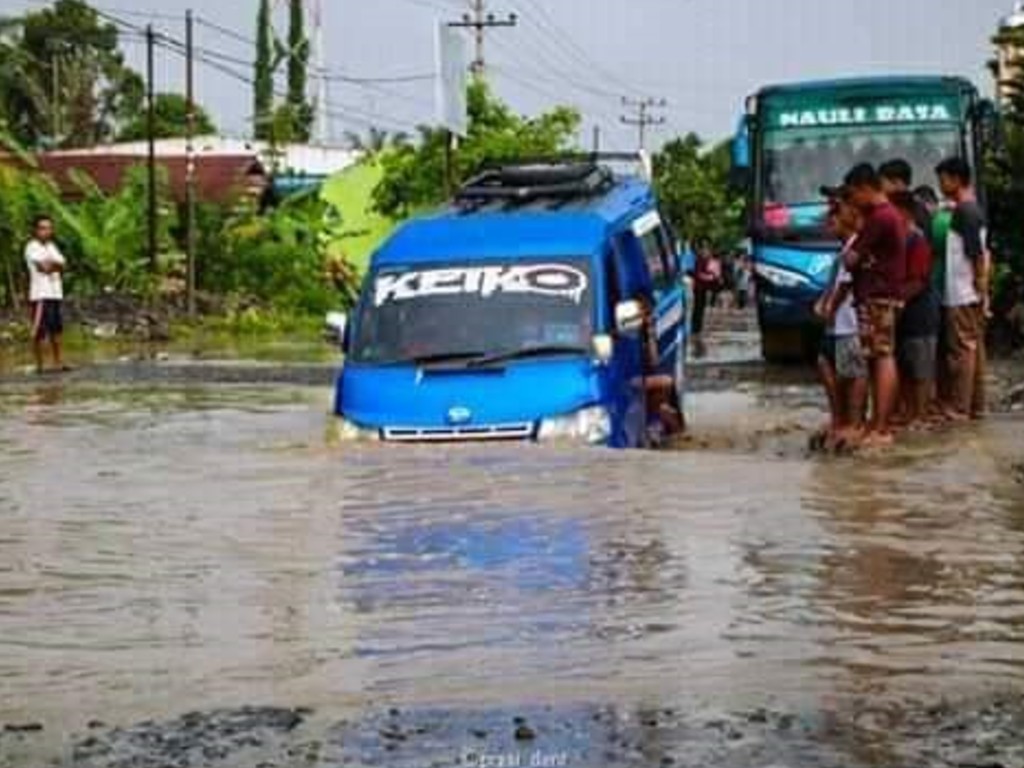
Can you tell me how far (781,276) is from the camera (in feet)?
77.9

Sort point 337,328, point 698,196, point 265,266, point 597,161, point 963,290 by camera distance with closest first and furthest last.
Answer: point 337,328 < point 963,290 < point 597,161 < point 265,266 < point 698,196

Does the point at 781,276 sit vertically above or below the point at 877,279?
below

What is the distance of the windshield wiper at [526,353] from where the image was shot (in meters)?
13.8

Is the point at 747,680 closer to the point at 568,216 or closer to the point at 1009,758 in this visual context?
the point at 1009,758

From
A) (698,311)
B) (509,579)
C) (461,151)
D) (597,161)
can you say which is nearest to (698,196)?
(461,151)

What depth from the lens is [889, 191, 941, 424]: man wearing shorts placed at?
14.0 m

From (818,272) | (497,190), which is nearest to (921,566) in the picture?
(497,190)

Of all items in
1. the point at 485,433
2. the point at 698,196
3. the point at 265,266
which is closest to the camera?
the point at 485,433

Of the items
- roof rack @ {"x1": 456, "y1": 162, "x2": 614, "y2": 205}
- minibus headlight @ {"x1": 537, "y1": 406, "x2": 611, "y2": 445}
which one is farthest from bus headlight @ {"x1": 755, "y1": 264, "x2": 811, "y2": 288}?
minibus headlight @ {"x1": 537, "y1": 406, "x2": 611, "y2": 445}

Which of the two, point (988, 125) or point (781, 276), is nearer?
point (781, 276)

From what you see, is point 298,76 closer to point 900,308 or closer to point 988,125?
point 988,125

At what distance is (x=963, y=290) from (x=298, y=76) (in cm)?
5656

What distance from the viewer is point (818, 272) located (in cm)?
2344

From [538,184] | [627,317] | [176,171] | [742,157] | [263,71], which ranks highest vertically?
[263,71]
